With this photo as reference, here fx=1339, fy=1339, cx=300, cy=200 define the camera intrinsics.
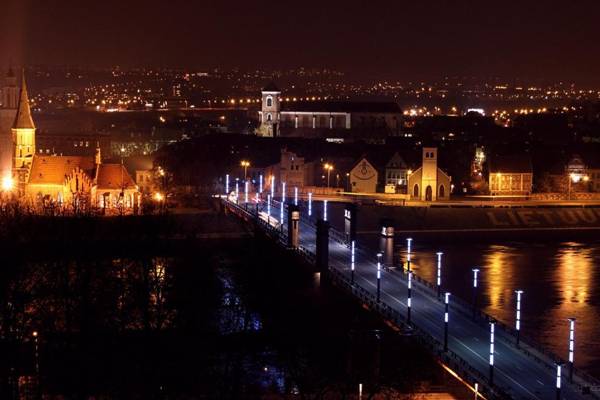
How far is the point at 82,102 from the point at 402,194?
58.4 m

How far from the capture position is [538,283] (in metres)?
24.0

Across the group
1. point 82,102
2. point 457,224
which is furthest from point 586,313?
point 82,102

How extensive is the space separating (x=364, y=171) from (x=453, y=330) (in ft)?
64.3

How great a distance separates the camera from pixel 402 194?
35219mm

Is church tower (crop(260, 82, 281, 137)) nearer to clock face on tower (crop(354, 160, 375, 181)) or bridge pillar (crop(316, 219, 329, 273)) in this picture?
clock face on tower (crop(354, 160, 375, 181))

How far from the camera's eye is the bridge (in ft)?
46.8

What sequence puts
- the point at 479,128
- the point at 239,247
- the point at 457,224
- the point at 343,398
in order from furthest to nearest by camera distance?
1. the point at 479,128
2. the point at 457,224
3. the point at 239,247
4. the point at 343,398

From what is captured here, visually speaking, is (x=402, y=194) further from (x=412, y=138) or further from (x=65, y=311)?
(x=65, y=311)

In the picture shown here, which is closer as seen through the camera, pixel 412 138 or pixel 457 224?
pixel 457 224

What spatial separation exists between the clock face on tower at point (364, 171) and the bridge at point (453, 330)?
10599 mm

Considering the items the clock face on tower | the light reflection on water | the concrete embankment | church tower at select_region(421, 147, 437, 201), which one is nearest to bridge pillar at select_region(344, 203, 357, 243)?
the light reflection on water

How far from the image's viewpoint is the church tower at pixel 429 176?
1355 inches

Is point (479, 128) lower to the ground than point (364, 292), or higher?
higher

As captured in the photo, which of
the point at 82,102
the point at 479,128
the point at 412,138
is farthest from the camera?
the point at 82,102
